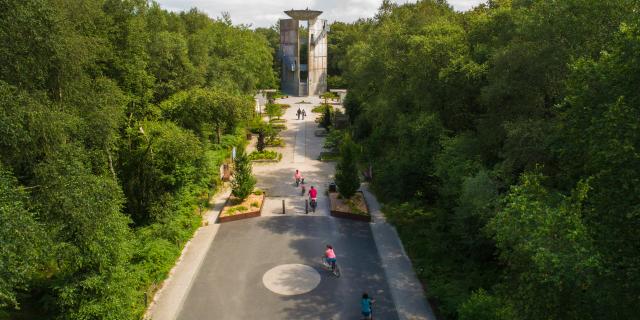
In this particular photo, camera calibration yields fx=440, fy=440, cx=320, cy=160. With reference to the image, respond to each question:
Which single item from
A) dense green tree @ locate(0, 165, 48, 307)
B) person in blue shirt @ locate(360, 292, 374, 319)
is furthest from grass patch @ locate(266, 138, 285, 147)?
dense green tree @ locate(0, 165, 48, 307)

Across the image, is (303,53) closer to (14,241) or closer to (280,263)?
(280,263)

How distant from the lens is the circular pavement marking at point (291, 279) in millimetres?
17000

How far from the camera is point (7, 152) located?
1363cm

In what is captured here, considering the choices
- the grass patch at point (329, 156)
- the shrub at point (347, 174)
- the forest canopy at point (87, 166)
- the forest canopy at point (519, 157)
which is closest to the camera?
the forest canopy at point (519, 157)

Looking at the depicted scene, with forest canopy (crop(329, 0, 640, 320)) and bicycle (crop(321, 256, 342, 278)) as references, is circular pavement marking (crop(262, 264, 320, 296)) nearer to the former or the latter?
bicycle (crop(321, 256, 342, 278))

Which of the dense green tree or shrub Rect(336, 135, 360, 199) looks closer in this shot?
the dense green tree

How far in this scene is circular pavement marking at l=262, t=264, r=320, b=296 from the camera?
17000mm

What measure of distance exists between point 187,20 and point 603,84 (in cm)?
4913

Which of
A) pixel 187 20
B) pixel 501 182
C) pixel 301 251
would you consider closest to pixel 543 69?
pixel 501 182

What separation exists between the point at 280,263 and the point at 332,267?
240cm

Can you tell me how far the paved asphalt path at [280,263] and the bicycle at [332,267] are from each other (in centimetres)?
21

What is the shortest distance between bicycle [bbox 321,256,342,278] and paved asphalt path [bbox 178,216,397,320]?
21cm

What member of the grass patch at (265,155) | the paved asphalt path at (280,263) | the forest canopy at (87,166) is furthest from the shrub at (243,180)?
the grass patch at (265,155)

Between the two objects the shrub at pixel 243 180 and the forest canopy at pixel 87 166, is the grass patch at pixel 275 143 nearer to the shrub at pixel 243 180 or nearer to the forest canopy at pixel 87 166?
the forest canopy at pixel 87 166
